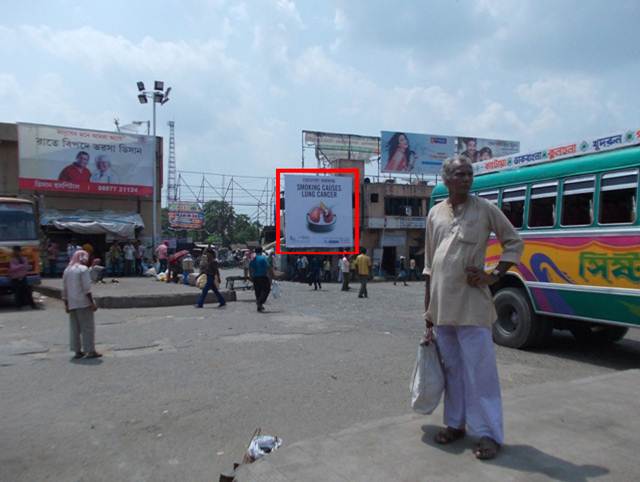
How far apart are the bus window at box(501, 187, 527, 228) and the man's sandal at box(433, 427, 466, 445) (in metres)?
5.30

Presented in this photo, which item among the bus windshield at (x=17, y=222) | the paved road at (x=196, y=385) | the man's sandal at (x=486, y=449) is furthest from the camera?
the bus windshield at (x=17, y=222)

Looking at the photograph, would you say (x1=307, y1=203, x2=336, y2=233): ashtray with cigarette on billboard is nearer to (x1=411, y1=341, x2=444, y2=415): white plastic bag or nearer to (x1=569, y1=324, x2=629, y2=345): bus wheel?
(x1=569, y1=324, x2=629, y2=345): bus wheel

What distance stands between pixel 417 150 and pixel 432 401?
134 feet

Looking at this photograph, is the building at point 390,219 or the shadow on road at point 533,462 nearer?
the shadow on road at point 533,462

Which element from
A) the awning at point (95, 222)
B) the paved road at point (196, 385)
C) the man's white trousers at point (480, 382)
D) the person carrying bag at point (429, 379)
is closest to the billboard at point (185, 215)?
the awning at point (95, 222)

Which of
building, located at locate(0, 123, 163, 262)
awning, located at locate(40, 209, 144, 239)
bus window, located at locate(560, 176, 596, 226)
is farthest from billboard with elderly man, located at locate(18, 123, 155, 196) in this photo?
bus window, located at locate(560, 176, 596, 226)

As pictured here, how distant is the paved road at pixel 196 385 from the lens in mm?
4367

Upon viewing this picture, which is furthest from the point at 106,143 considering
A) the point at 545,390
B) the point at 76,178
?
the point at 545,390

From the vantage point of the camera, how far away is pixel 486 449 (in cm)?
350

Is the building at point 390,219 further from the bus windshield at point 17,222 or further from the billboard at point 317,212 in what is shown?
the bus windshield at point 17,222

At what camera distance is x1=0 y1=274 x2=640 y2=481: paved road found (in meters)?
4.37

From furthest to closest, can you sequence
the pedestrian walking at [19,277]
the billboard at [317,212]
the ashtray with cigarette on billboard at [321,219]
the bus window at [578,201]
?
the ashtray with cigarette on billboard at [321,219], the billboard at [317,212], the pedestrian walking at [19,277], the bus window at [578,201]

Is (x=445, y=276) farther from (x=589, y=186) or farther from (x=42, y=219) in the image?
(x=42, y=219)

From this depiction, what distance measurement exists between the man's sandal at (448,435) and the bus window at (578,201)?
182 inches
